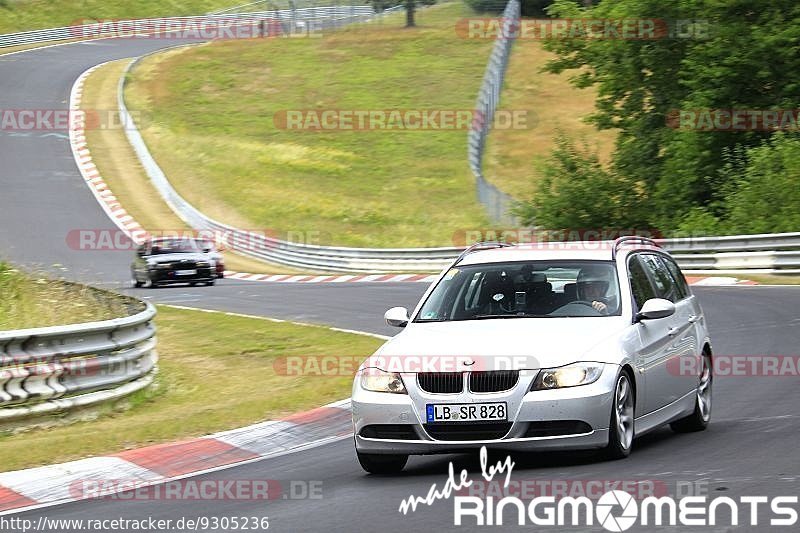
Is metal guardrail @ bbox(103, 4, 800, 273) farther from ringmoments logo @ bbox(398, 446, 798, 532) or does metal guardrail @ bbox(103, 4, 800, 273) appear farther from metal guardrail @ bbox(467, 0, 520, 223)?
ringmoments logo @ bbox(398, 446, 798, 532)

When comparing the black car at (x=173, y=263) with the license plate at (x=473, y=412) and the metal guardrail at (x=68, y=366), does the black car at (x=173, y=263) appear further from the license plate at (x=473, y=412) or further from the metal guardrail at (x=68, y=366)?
the license plate at (x=473, y=412)

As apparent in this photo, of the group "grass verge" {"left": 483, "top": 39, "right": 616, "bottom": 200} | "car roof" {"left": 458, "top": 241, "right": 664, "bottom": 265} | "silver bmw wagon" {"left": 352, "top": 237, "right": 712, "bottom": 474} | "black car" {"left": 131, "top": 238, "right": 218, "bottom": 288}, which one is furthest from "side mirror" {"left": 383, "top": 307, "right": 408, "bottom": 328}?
"grass verge" {"left": 483, "top": 39, "right": 616, "bottom": 200}

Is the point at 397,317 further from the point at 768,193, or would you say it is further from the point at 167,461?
the point at 768,193

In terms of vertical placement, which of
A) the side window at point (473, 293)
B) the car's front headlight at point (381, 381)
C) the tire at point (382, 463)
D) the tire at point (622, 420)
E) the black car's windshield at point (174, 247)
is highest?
the side window at point (473, 293)

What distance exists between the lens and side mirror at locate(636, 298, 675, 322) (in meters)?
9.79

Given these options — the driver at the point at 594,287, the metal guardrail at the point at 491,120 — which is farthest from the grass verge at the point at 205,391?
the metal guardrail at the point at 491,120

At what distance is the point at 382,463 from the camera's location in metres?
9.37

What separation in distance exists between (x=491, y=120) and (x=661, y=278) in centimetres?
4612

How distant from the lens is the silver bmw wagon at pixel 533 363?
347 inches

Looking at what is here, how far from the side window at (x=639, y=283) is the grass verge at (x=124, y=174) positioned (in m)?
27.7

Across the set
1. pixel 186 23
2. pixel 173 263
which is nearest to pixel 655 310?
pixel 173 263

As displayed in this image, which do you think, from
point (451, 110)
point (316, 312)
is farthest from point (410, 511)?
point (451, 110)

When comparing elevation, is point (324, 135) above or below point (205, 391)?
below

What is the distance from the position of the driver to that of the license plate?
5.04 feet
